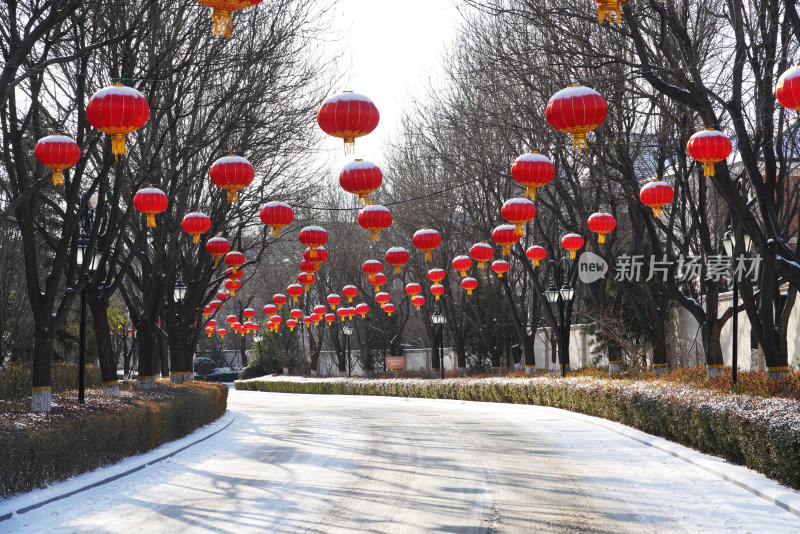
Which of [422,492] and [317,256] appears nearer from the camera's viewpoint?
[422,492]

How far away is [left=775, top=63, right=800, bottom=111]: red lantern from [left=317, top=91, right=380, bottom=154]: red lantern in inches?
209

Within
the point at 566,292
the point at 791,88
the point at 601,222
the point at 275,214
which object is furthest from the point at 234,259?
the point at 791,88

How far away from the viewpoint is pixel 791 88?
879 cm

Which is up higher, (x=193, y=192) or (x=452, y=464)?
(x=193, y=192)

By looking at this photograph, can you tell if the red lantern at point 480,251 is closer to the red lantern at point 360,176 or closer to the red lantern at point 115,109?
the red lantern at point 360,176

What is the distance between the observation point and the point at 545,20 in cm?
1520

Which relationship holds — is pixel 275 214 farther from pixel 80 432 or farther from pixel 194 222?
pixel 80 432

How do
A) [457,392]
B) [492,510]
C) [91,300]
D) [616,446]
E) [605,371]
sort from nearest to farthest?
1. [492,510]
2. [616,446]
3. [91,300]
4. [605,371]
5. [457,392]

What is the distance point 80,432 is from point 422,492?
536cm

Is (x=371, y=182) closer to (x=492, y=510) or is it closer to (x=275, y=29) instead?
(x=492, y=510)

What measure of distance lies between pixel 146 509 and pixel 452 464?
507cm

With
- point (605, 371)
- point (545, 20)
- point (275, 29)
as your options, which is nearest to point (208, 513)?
point (545, 20)

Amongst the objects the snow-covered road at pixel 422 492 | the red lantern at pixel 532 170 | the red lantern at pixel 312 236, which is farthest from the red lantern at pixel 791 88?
the red lantern at pixel 312 236

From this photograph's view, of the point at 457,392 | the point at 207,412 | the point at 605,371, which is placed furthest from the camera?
the point at 457,392
